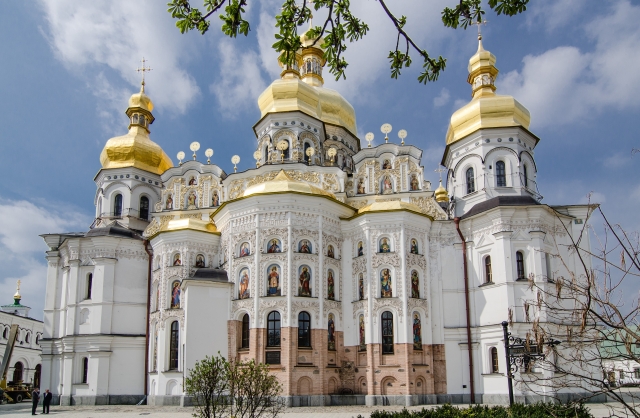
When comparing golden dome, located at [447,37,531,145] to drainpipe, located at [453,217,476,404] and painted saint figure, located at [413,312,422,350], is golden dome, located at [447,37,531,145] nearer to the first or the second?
drainpipe, located at [453,217,476,404]

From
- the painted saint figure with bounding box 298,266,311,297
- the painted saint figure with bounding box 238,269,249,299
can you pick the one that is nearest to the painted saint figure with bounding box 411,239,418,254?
the painted saint figure with bounding box 298,266,311,297

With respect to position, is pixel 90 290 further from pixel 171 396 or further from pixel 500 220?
pixel 500 220

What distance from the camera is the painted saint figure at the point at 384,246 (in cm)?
2756

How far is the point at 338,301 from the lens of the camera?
90.6 feet

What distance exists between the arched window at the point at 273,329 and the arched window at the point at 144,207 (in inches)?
551

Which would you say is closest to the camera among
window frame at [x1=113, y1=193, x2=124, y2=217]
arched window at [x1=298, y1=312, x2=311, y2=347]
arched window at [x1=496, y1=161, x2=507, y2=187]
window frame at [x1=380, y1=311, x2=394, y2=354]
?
arched window at [x1=298, y1=312, x2=311, y2=347]

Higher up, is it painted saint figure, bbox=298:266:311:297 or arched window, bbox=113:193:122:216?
arched window, bbox=113:193:122:216

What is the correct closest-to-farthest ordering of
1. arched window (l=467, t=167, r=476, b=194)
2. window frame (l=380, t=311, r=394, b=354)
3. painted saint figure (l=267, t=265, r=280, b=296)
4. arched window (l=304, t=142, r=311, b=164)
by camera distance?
window frame (l=380, t=311, r=394, b=354), painted saint figure (l=267, t=265, r=280, b=296), arched window (l=467, t=167, r=476, b=194), arched window (l=304, t=142, r=311, b=164)

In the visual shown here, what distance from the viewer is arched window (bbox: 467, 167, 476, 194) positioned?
101 feet

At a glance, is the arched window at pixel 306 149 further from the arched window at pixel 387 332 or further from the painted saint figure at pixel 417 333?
the painted saint figure at pixel 417 333

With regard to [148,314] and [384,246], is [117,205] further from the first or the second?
[384,246]

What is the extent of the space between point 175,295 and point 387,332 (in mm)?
10476

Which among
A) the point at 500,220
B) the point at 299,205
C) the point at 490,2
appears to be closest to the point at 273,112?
the point at 299,205

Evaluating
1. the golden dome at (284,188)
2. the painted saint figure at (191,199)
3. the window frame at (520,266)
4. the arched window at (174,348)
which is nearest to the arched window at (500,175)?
the window frame at (520,266)
